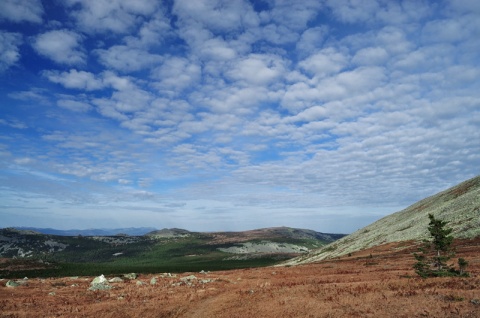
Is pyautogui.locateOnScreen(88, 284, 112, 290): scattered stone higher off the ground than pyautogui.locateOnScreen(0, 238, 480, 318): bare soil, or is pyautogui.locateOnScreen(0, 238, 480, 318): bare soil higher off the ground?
pyautogui.locateOnScreen(0, 238, 480, 318): bare soil

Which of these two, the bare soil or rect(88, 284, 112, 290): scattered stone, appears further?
rect(88, 284, 112, 290): scattered stone

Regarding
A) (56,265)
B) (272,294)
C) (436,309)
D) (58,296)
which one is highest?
(436,309)

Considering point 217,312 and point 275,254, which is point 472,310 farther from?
point 275,254

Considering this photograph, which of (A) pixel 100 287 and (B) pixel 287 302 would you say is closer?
(B) pixel 287 302

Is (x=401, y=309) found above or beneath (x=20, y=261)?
above

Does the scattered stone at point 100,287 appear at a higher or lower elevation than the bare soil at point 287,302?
lower

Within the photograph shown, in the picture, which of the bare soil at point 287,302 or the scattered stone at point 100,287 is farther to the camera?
the scattered stone at point 100,287

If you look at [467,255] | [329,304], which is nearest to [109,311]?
[329,304]

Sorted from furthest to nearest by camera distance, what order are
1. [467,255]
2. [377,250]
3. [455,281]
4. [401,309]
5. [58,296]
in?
[377,250] → [467,255] → [58,296] → [455,281] → [401,309]

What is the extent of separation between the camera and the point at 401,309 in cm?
1927

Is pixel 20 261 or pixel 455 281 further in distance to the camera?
pixel 20 261

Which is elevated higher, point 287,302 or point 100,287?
point 287,302

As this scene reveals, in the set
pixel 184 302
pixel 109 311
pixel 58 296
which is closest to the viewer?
pixel 109 311

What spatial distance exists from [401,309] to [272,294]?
1263cm
